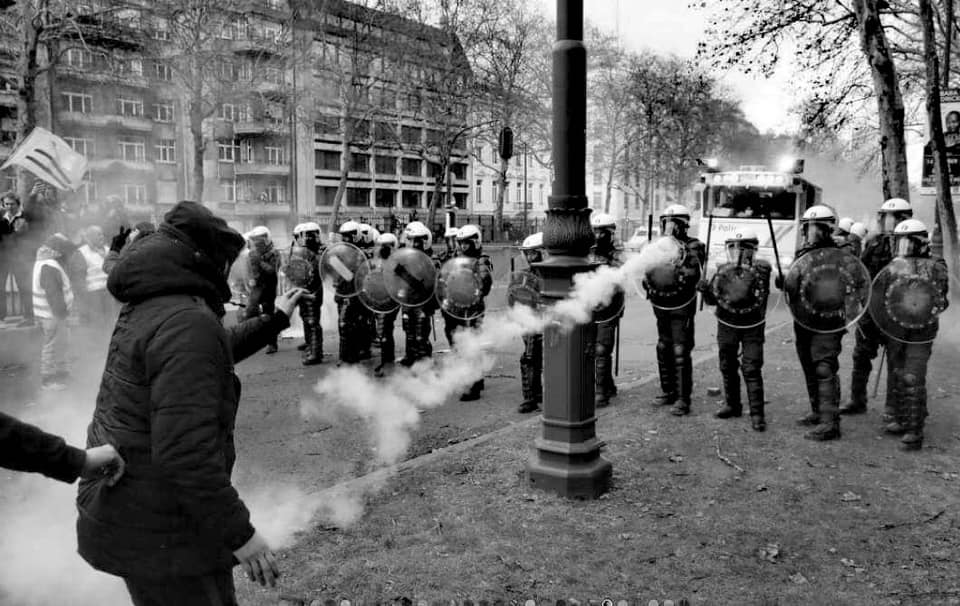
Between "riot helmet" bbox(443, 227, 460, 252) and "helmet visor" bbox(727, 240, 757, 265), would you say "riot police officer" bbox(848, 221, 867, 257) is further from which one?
"riot helmet" bbox(443, 227, 460, 252)

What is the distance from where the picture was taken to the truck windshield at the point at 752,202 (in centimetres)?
2095

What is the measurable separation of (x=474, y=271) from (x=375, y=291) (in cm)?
158

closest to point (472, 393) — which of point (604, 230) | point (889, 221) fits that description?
point (604, 230)

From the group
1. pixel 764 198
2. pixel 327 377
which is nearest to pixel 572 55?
pixel 327 377

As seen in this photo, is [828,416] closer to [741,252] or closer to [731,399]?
[731,399]

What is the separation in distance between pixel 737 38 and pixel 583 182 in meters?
12.4

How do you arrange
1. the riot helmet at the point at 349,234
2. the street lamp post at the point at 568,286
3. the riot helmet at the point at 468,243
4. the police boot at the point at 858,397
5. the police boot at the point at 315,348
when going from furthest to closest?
1. the riot helmet at the point at 349,234
2. the police boot at the point at 315,348
3. the riot helmet at the point at 468,243
4. the police boot at the point at 858,397
5. the street lamp post at the point at 568,286

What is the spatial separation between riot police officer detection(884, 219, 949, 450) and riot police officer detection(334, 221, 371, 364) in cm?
625

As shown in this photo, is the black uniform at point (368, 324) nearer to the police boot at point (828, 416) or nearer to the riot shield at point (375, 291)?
the riot shield at point (375, 291)

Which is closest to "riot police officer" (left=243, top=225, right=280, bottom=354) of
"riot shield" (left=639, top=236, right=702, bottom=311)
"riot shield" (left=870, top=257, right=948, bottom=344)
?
"riot shield" (left=639, top=236, right=702, bottom=311)

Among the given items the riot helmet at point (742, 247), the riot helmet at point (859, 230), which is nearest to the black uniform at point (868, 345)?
the riot helmet at point (742, 247)

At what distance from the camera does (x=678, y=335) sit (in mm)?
8094

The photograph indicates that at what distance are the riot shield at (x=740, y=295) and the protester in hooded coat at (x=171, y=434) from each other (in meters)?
5.57

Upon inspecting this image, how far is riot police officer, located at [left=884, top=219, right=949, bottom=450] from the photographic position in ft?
21.9
